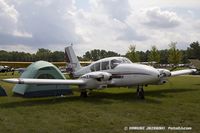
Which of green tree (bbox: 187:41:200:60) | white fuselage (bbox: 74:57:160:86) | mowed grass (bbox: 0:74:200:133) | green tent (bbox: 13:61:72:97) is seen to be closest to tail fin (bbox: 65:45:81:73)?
green tent (bbox: 13:61:72:97)

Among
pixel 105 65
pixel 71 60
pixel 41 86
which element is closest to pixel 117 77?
pixel 105 65

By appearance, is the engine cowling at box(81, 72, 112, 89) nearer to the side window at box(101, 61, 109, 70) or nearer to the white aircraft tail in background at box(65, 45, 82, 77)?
the side window at box(101, 61, 109, 70)

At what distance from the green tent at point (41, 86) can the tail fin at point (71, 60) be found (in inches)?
210

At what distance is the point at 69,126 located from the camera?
984 cm

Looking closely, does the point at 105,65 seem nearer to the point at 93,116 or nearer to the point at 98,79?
the point at 98,79

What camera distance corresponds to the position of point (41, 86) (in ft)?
60.3

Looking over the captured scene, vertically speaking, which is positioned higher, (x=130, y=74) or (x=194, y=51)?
(x=194, y=51)

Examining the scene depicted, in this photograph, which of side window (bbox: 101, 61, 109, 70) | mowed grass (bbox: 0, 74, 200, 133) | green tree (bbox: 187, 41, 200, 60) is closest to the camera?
mowed grass (bbox: 0, 74, 200, 133)

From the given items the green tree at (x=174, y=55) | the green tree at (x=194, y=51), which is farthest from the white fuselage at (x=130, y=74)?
the green tree at (x=194, y=51)

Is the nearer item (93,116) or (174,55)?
(93,116)

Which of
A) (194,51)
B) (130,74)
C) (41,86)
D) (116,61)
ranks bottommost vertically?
(41,86)

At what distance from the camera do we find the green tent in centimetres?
1812

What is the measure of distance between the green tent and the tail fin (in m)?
5.33

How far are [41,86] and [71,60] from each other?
7045 millimetres
